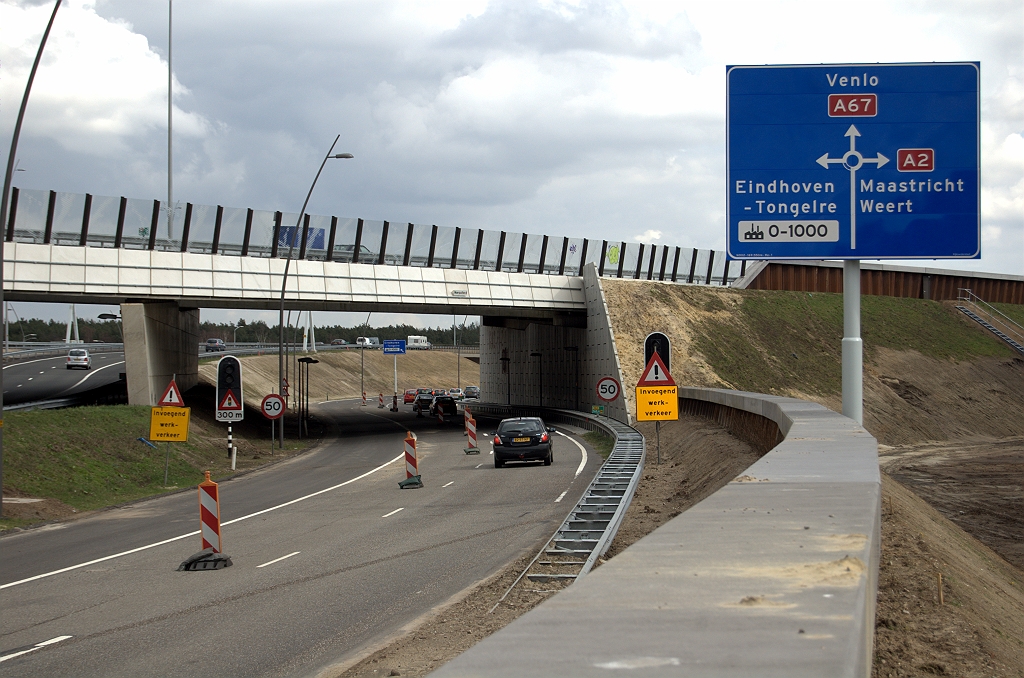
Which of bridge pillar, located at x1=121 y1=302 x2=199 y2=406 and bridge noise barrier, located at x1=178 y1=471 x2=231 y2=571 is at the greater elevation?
bridge pillar, located at x1=121 y1=302 x2=199 y2=406

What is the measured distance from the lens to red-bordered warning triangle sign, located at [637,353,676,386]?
22.2 metres

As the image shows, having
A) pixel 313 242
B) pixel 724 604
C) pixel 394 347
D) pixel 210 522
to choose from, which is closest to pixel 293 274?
pixel 313 242

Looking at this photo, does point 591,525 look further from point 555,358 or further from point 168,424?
point 555,358

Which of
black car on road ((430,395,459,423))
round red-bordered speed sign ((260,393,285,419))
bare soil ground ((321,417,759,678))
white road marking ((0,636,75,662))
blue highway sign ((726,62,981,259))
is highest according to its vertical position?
blue highway sign ((726,62,981,259))

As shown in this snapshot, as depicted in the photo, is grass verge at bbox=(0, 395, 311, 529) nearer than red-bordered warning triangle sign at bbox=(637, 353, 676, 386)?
No

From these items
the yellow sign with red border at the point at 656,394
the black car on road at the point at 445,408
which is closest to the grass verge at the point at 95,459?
the yellow sign with red border at the point at 656,394

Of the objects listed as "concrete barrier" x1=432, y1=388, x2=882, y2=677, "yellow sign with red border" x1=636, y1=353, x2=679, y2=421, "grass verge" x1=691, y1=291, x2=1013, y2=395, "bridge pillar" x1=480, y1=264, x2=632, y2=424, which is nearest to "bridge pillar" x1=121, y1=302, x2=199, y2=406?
"bridge pillar" x1=480, y1=264, x2=632, y2=424

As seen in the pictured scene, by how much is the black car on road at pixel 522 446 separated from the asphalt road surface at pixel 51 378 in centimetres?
2970

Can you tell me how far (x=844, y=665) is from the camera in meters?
3.51

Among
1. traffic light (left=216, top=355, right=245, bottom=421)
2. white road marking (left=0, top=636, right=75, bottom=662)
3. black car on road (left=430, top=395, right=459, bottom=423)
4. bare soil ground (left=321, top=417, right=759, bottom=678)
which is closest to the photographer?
bare soil ground (left=321, top=417, right=759, bottom=678)

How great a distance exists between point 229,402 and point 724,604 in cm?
2784

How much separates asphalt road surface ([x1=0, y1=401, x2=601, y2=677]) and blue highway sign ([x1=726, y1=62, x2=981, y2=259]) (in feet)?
19.5

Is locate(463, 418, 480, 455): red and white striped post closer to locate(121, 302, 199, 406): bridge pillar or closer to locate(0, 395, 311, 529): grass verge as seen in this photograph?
locate(0, 395, 311, 529): grass verge

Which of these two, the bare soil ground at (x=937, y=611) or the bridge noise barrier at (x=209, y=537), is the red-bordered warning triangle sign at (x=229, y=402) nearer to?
the bridge noise barrier at (x=209, y=537)
